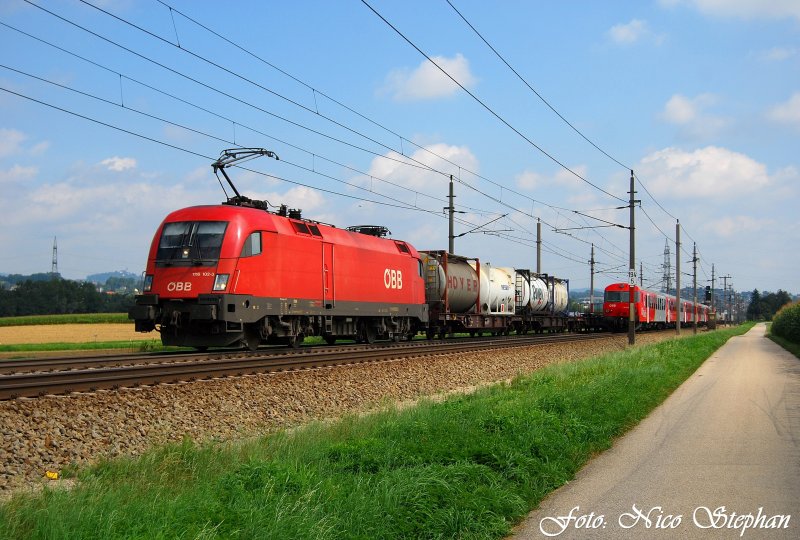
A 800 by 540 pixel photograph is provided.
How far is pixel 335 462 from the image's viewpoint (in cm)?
783

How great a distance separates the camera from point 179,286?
19047 mm

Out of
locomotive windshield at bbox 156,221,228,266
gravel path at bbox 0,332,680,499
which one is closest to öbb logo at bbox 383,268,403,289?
gravel path at bbox 0,332,680,499

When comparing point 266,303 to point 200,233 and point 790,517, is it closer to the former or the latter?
point 200,233

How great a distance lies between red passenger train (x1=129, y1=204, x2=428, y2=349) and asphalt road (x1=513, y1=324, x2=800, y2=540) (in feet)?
35.7

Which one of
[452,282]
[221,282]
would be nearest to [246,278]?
[221,282]

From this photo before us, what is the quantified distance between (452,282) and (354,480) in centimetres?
2789

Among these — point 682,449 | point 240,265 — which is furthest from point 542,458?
point 240,265

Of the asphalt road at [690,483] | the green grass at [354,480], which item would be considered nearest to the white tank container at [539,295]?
the asphalt road at [690,483]

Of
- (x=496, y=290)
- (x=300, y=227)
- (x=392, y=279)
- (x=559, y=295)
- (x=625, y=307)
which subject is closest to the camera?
(x=300, y=227)

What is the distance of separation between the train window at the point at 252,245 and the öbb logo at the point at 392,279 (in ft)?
26.5

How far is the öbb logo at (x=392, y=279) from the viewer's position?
2744 centimetres

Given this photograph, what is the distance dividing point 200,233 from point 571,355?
15.2 meters

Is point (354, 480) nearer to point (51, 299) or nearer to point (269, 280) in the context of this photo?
point (269, 280)

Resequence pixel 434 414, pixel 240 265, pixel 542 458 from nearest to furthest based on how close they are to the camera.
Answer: pixel 542 458, pixel 434 414, pixel 240 265
